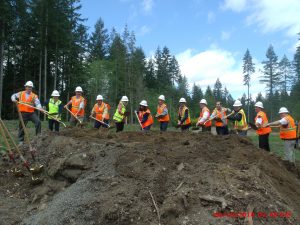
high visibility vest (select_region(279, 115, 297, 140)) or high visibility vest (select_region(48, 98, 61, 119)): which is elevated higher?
high visibility vest (select_region(48, 98, 61, 119))

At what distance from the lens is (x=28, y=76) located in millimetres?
34562

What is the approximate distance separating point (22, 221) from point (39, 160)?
2.57 metres

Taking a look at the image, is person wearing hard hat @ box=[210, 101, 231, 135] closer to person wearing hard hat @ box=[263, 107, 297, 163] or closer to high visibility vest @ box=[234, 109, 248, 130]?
high visibility vest @ box=[234, 109, 248, 130]

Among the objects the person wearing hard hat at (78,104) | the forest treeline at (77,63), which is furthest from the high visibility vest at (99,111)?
the forest treeline at (77,63)

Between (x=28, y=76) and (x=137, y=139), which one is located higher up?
(x=28, y=76)

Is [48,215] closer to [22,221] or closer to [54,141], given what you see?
[22,221]

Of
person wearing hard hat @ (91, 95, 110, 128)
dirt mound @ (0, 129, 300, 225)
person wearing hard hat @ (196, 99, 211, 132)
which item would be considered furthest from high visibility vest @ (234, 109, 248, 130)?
person wearing hard hat @ (91, 95, 110, 128)

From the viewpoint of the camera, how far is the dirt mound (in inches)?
165

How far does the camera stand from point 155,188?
15.7 feet

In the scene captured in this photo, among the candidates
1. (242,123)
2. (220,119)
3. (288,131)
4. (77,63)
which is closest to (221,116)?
(220,119)

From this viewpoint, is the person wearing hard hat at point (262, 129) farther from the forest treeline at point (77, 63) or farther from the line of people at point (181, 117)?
the forest treeline at point (77, 63)

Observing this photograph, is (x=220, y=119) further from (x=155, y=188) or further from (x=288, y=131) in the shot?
(x=155, y=188)

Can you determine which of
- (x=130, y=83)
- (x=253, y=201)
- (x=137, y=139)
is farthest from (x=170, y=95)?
(x=253, y=201)
